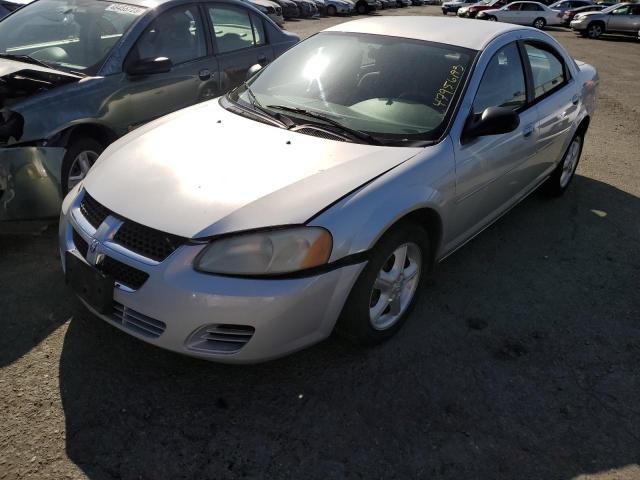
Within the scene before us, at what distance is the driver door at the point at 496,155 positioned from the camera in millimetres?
3145

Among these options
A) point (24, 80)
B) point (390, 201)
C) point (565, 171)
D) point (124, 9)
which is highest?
point (124, 9)

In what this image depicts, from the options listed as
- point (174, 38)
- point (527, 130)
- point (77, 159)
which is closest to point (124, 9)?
point (174, 38)

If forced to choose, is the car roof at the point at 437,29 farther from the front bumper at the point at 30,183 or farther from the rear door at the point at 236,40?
the front bumper at the point at 30,183

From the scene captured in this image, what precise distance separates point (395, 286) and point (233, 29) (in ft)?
11.4

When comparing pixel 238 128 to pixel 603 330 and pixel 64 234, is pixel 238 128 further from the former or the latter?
pixel 603 330

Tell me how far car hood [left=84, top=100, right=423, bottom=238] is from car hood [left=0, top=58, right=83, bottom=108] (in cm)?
90

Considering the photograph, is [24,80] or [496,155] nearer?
[496,155]

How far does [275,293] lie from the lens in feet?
7.38

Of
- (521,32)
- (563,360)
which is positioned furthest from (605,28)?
(563,360)

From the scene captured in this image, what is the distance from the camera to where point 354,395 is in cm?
258

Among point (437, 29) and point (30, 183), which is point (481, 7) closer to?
point (437, 29)

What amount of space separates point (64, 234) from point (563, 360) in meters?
2.64

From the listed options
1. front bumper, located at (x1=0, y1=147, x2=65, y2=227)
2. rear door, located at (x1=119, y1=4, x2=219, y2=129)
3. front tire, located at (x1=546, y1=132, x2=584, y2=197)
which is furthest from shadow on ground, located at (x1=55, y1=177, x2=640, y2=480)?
rear door, located at (x1=119, y1=4, x2=219, y2=129)

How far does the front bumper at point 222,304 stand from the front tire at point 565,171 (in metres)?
3.19
